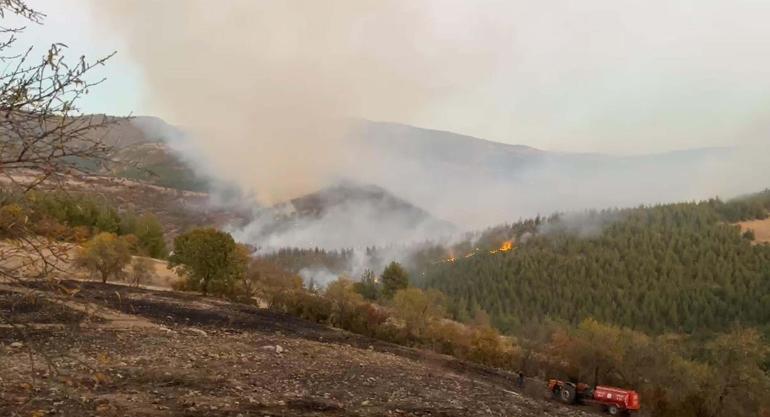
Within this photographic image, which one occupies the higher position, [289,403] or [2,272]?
[2,272]

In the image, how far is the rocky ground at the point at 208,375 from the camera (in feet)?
48.8

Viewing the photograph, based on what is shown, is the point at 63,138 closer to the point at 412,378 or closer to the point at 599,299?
the point at 412,378

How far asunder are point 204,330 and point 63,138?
1115 inches

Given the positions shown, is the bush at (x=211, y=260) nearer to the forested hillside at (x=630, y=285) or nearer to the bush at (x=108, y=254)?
the bush at (x=108, y=254)

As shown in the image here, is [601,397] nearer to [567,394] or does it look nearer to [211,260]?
[567,394]

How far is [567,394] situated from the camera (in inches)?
1412

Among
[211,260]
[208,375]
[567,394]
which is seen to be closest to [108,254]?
[211,260]

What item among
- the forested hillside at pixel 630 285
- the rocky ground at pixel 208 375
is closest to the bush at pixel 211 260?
the rocky ground at pixel 208 375

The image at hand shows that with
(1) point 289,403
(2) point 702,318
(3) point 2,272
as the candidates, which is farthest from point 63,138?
(2) point 702,318

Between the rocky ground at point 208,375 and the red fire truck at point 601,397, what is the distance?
1.26m

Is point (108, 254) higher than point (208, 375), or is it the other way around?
point (108, 254)

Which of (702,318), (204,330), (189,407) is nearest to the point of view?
(189,407)

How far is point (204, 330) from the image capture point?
3091 cm

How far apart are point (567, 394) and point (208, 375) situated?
79.5 feet
